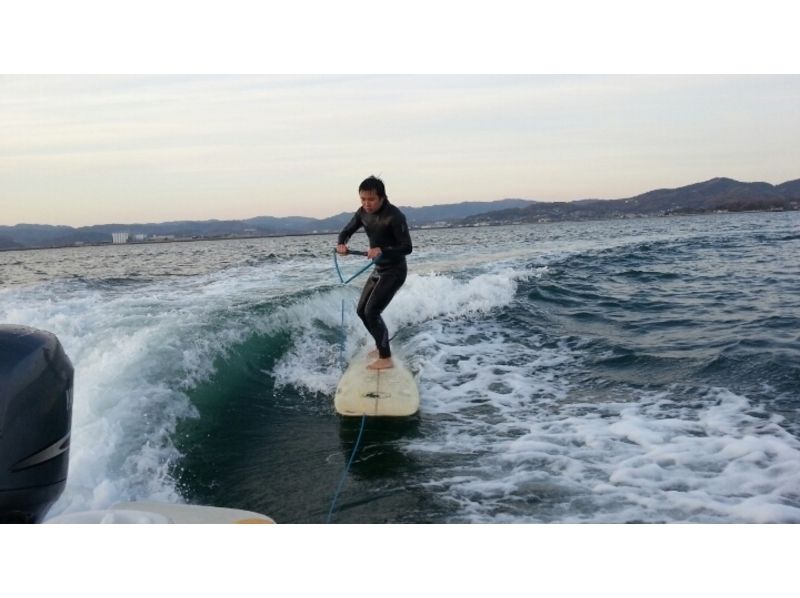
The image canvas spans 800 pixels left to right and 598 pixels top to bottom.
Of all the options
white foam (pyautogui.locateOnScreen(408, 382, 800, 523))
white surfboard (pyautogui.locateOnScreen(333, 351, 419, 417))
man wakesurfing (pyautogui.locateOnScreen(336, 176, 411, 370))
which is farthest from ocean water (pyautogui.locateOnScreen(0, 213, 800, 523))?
man wakesurfing (pyautogui.locateOnScreen(336, 176, 411, 370))

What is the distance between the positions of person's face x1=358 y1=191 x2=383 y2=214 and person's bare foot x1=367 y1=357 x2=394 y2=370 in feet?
5.72

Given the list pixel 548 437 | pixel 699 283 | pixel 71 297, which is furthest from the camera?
pixel 699 283

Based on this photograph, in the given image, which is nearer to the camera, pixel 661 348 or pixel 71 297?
pixel 661 348

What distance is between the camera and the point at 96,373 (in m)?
6.21

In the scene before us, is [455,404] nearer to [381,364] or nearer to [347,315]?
[381,364]

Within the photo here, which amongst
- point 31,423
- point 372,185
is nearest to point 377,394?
point 372,185

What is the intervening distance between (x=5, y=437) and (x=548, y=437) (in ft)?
13.7

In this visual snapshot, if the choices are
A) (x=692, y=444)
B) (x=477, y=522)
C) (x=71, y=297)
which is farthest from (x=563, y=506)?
(x=71, y=297)

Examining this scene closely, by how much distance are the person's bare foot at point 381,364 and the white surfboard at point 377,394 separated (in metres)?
0.08

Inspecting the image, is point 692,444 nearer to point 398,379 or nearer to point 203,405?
point 398,379

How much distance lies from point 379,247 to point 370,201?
1.83ft

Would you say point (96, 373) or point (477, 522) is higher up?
point (96, 373)

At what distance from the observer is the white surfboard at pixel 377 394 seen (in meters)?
6.15

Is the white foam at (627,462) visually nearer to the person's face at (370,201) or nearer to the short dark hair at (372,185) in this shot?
the person's face at (370,201)
